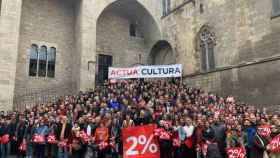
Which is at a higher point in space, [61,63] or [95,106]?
[61,63]

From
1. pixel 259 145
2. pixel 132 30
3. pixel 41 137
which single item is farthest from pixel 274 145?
pixel 132 30

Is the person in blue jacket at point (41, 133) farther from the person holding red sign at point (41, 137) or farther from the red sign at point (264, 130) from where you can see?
the red sign at point (264, 130)

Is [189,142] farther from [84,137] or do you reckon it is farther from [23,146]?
[23,146]

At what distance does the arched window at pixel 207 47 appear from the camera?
1888cm

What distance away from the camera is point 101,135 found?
9.27m

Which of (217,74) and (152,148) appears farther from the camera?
(217,74)

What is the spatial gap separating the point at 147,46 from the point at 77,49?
258 inches

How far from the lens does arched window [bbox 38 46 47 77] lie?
20016 millimetres

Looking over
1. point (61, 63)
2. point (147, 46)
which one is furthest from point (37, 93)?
point (147, 46)

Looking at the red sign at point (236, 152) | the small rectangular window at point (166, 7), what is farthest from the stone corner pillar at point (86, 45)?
the red sign at point (236, 152)

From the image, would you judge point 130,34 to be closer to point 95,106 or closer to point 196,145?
point 95,106

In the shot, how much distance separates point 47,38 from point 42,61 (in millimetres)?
1678

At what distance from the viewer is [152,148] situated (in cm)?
921

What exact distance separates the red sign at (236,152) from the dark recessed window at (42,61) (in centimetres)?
1500
